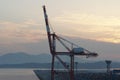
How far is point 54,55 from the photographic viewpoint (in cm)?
10112

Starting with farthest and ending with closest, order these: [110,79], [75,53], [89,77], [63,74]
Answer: [63,74], [89,77], [110,79], [75,53]

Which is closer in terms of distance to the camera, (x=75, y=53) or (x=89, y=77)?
(x=75, y=53)

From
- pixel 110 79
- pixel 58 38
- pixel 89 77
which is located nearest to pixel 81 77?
pixel 89 77

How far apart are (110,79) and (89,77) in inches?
404

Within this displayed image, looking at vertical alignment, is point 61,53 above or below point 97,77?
above

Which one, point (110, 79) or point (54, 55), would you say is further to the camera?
point (110, 79)

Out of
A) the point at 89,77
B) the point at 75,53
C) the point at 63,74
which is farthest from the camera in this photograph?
the point at 63,74

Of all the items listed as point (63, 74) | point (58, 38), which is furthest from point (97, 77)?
point (58, 38)

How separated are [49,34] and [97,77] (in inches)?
1146

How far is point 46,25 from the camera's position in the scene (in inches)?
4048

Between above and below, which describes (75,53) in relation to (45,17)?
below

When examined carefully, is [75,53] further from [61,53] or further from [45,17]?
[45,17]

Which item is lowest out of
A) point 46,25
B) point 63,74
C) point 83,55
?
point 63,74

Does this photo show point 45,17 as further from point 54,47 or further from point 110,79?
point 110,79
